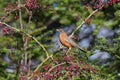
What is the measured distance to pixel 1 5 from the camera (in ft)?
40.5

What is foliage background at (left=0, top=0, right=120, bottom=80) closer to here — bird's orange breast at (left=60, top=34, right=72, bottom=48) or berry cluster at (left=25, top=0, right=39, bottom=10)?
bird's orange breast at (left=60, top=34, right=72, bottom=48)

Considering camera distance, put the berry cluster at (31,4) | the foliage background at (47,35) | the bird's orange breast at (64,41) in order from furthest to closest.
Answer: the foliage background at (47,35) → the bird's orange breast at (64,41) → the berry cluster at (31,4)

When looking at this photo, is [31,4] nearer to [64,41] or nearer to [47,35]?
[64,41]

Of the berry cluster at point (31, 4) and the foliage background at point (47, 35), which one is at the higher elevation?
the berry cluster at point (31, 4)

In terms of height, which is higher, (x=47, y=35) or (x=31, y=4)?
(x=31, y=4)

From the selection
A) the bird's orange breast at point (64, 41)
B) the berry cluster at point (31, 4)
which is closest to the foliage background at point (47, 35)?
the bird's orange breast at point (64, 41)

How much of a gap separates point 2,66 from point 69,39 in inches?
138

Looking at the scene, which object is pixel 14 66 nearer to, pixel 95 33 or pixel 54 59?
pixel 95 33

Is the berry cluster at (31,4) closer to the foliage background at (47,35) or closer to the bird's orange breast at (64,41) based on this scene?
the bird's orange breast at (64,41)

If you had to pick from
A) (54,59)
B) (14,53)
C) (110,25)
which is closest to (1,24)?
(54,59)

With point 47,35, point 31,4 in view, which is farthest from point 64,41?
point 47,35

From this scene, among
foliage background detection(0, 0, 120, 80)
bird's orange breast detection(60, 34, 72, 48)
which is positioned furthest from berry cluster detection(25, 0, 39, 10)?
foliage background detection(0, 0, 120, 80)

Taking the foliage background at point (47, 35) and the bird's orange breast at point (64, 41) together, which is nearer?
the bird's orange breast at point (64, 41)

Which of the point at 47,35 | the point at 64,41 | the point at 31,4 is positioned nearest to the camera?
the point at 31,4
